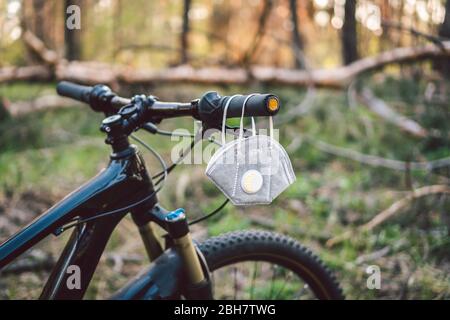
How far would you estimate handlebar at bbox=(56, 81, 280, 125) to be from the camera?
98 cm

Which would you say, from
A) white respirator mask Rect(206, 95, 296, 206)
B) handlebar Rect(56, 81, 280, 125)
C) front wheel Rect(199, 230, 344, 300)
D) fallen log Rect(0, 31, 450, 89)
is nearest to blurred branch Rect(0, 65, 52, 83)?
fallen log Rect(0, 31, 450, 89)

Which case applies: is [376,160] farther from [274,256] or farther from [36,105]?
[36,105]

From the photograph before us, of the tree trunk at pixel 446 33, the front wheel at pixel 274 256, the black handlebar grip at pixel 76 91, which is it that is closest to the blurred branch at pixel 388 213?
the front wheel at pixel 274 256

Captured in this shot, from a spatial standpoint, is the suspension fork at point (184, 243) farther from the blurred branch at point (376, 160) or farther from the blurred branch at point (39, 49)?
the blurred branch at point (39, 49)

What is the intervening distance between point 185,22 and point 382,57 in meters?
2.90

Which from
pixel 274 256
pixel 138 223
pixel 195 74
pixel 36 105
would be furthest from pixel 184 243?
pixel 36 105

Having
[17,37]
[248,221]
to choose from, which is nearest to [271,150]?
[248,221]

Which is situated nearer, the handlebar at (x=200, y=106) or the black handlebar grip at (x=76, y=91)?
the handlebar at (x=200, y=106)

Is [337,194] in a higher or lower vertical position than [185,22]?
lower

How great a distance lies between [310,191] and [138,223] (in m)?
2.76

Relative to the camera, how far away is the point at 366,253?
2.99m

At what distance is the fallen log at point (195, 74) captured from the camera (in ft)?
17.1

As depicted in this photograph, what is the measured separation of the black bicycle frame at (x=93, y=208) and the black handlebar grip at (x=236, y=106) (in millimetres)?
379

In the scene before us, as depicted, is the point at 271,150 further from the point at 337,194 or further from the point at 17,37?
the point at 17,37
